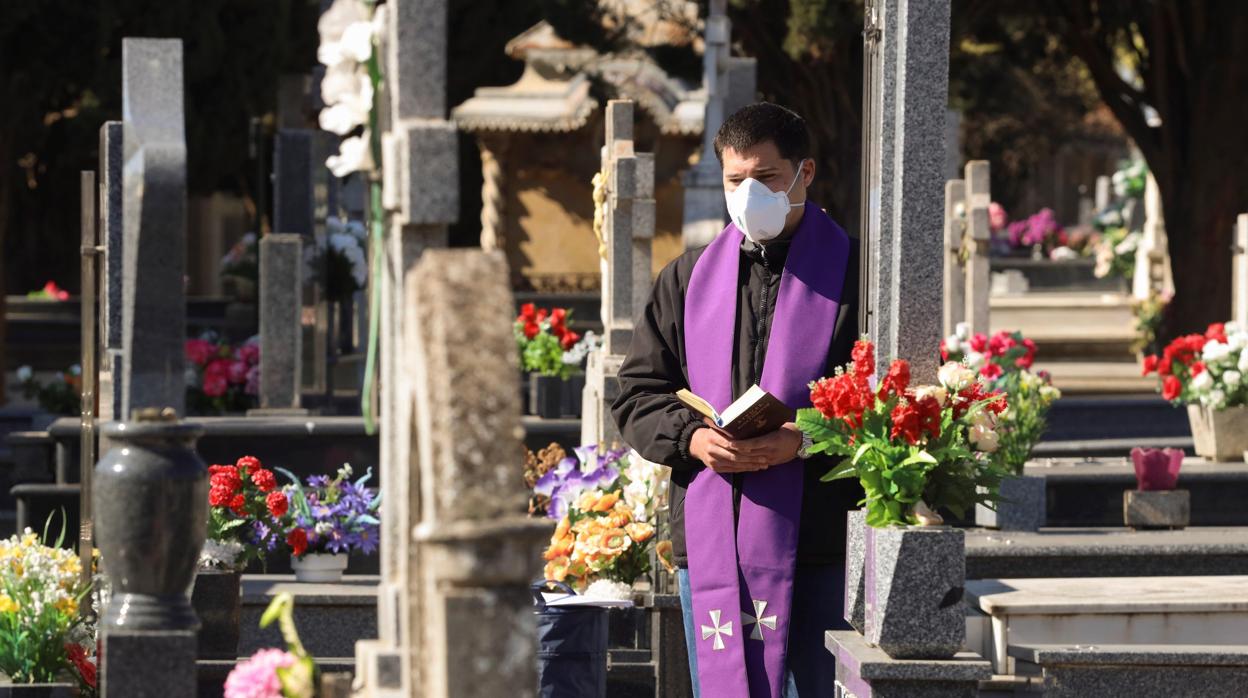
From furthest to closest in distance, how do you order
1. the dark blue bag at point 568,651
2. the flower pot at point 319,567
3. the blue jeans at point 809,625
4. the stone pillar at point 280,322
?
1. the stone pillar at point 280,322
2. the flower pot at point 319,567
3. the dark blue bag at point 568,651
4. the blue jeans at point 809,625

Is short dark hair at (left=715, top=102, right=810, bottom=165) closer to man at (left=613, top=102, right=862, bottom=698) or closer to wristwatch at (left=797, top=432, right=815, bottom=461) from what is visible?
man at (left=613, top=102, right=862, bottom=698)

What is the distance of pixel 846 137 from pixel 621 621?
13404mm

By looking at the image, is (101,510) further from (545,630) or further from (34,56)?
(34,56)

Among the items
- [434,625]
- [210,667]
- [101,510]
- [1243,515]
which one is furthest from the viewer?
[1243,515]

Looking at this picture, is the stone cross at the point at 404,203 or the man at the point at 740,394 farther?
the man at the point at 740,394

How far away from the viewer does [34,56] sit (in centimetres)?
2072

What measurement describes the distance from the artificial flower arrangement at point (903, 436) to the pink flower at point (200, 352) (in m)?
10.0

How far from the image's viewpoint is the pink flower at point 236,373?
1451cm

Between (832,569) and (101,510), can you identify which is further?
(832,569)

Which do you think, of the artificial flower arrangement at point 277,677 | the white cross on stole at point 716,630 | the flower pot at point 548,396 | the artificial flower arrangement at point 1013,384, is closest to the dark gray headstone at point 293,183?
the flower pot at point 548,396

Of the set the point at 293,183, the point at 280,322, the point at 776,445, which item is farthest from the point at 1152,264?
the point at 776,445

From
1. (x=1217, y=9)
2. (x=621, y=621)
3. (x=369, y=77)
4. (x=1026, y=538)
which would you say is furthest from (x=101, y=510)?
(x=1217, y=9)

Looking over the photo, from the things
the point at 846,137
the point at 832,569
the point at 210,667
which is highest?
the point at 846,137

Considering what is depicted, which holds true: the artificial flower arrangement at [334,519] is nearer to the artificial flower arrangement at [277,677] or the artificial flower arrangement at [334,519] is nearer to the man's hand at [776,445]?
the man's hand at [776,445]
